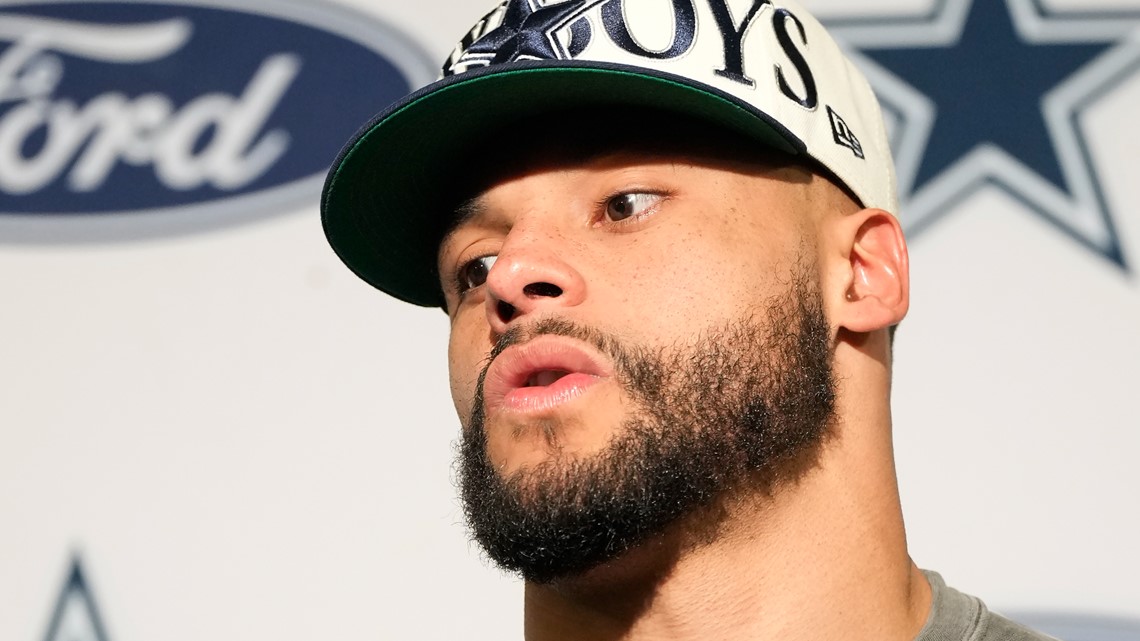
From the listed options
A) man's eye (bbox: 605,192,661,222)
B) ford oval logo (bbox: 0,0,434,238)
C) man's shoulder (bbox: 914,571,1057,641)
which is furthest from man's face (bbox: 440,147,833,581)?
ford oval logo (bbox: 0,0,434,238)

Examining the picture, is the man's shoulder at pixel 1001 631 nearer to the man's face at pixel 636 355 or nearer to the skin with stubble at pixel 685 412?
the skin with stubble at pixel 685 412

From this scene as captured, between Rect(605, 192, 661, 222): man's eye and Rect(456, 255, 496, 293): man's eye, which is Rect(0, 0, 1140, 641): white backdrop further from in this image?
Rect(605, 192, 661, 222): man's eye

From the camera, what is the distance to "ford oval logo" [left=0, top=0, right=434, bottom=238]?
1606 mm

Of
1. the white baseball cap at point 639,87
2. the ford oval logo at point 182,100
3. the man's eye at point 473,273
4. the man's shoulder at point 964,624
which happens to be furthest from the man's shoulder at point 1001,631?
the ford oval logo at point 182,100

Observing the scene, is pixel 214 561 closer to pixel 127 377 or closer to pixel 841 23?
pixel 127 377

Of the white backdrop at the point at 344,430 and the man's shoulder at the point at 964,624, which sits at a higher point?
the white backdrop at the point at 344,430

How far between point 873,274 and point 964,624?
283 millimetres

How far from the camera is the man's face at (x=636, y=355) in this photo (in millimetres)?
867

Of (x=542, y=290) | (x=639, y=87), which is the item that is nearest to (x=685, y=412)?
(x=542, y=290)

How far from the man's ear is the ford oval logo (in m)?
0.78

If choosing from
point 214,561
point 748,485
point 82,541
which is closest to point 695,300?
point 748,485

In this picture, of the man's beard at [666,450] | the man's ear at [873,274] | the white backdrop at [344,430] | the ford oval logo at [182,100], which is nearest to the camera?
the man's beard at [666,450]

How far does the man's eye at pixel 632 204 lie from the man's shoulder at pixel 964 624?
15.2 inches

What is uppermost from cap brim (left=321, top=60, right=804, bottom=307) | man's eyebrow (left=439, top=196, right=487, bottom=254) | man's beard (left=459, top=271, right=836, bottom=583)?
cap brim (left=321, top=60, right=804, bottom=307)
